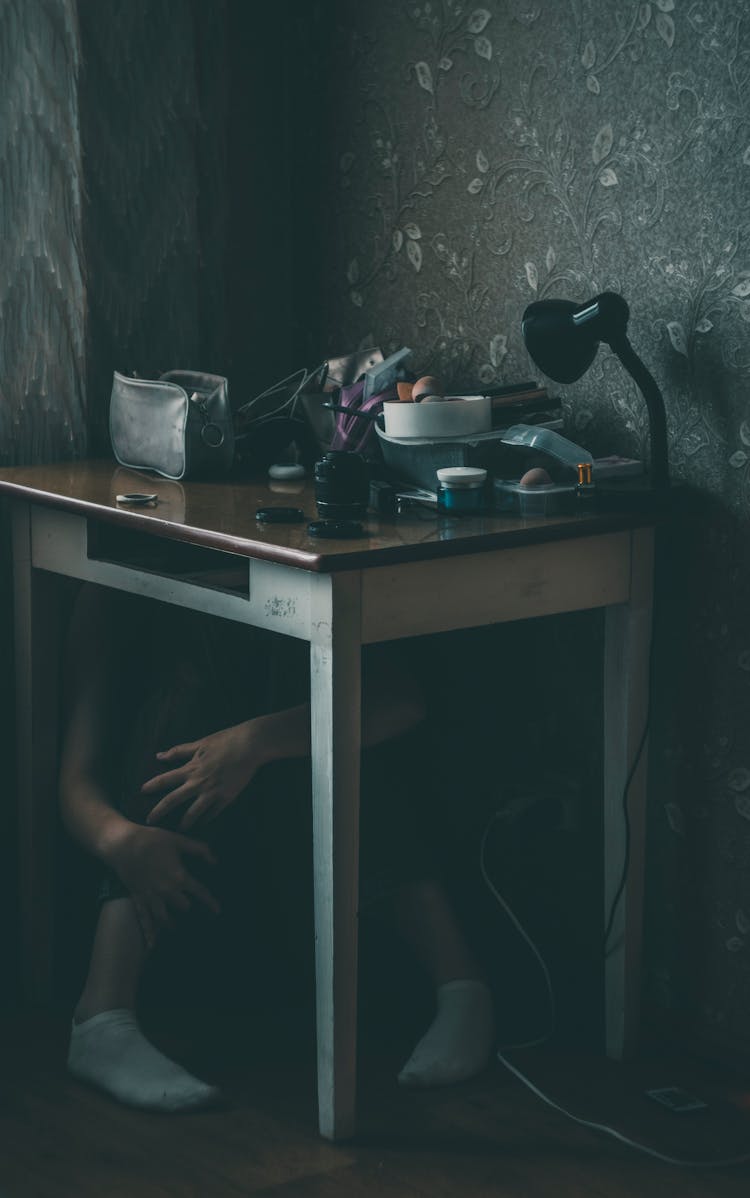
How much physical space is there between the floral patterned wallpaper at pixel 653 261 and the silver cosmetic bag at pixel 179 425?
0.37 metres

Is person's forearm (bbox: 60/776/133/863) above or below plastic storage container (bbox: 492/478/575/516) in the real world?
below

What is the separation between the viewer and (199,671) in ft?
6.19

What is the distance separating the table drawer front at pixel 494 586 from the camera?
142cm

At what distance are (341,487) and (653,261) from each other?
488 millimetres

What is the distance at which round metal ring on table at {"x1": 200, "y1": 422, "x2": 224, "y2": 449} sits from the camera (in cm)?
177

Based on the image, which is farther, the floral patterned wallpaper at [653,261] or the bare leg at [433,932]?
the bare leg at [433,932]

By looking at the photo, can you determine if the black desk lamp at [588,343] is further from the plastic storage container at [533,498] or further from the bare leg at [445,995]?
the bare leg at [445,995]

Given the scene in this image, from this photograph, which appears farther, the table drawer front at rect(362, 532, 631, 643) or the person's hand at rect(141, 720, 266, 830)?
the person's hand at rect(141, 720, 266, 830)

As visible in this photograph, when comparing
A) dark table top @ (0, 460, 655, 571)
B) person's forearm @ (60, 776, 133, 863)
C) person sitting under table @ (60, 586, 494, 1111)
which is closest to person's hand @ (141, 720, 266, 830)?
person sitting under table @ (60, 586, 494, 1111)

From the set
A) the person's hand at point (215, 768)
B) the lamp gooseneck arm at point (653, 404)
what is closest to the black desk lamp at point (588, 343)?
the lamp gooseneck arm at point (653, 404)

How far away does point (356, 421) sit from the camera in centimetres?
181

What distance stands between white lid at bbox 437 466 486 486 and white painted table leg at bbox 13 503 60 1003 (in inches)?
23.7

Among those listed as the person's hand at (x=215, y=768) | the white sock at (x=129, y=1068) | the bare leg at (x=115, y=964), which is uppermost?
the person's hand at (x=215, y=768)

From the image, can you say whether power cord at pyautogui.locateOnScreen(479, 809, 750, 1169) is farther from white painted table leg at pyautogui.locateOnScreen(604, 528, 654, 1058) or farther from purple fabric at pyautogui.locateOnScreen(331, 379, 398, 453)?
purple fabric at pyautogui.locateOnScreen(331, 379, 398, 453)
